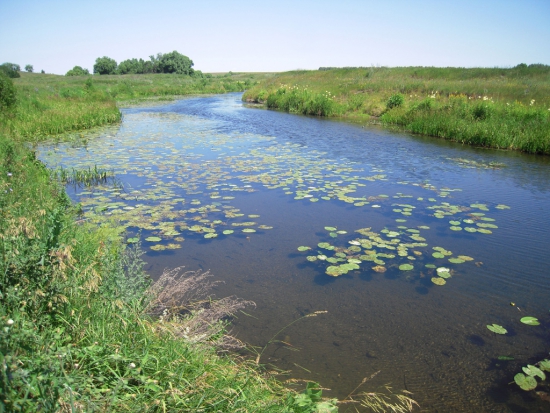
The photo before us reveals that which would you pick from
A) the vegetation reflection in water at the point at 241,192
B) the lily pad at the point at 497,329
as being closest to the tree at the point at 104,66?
the vegetation reflection in water at the point at 241,192

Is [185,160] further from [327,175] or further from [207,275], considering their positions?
[207,275]

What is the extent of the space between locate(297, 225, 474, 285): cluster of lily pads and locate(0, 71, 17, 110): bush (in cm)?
1123

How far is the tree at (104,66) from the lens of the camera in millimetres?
64312

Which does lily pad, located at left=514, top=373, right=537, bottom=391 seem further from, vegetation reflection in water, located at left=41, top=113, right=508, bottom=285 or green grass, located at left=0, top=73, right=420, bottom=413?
green grass, located at left=0, top=73, right=420, bottom=413

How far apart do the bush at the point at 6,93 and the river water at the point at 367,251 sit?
3.12 m

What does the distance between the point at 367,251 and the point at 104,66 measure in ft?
234

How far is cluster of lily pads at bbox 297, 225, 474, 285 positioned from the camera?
4020 millimetres

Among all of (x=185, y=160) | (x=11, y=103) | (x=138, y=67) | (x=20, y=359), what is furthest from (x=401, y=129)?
(x=138, y=67)

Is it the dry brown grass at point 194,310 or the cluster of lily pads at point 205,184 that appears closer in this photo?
the dry brown grass at point 194,310

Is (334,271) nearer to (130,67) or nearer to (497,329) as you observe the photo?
(497,329)

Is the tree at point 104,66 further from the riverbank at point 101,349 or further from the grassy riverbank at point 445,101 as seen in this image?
the riverbank at point 101,349

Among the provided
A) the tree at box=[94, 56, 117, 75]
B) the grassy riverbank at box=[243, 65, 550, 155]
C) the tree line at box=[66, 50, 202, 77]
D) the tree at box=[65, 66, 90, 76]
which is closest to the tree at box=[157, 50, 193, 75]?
the tree line at box=[66, 50, 202, 77]

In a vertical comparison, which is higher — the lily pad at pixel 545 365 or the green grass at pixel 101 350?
the green grass at pixel 101 350

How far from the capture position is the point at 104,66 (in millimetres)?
64312
